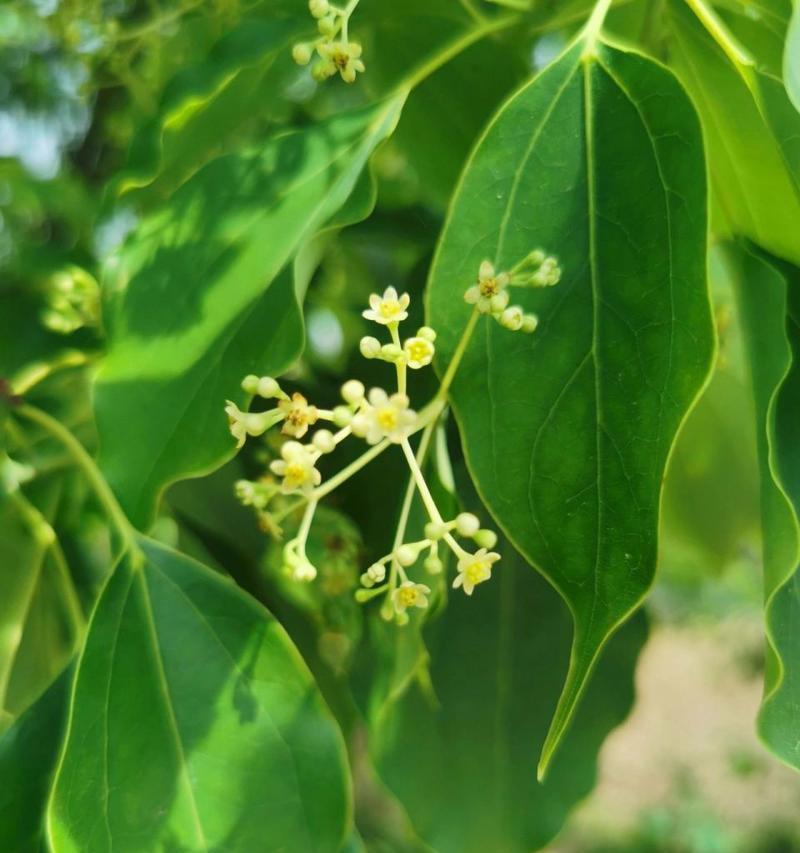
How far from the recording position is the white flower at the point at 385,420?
47cm

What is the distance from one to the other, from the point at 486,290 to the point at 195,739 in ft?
0.98

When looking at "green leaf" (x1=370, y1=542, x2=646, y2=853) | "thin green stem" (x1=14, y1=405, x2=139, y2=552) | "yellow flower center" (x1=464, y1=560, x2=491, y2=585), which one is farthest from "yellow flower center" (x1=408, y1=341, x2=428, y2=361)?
"green leaf" (x1=370, y1=542, x2=646, y2=853)

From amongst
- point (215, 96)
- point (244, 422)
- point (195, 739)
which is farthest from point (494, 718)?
point (215, 96)

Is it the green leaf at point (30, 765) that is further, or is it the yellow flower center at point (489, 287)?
the green leaf at point (30, 765)

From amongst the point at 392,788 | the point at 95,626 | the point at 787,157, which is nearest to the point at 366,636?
the point at 392,788

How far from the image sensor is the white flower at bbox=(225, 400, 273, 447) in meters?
0.51

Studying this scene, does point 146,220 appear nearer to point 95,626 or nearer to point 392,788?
point 95,626

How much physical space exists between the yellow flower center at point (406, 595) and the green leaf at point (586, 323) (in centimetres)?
6

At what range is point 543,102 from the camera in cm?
54

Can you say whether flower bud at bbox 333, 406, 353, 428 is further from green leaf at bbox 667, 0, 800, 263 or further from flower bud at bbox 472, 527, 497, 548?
green leaf at bbox 667, 0, 800, 263

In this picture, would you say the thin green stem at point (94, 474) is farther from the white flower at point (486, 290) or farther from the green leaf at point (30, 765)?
the white flower at point (486, 290)

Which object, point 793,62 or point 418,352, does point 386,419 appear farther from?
point 793,62

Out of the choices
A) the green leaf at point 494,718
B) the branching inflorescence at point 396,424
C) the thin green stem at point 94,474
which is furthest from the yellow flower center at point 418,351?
the green leaf at point 494,718

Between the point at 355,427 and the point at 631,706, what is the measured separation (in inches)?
16.3
